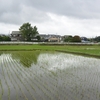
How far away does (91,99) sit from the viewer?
4.93m

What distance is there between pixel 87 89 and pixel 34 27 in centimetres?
5179

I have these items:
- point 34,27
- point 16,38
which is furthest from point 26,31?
point 16,38

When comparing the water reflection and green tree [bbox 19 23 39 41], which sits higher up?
green tree [bbox 19 23 39 41]

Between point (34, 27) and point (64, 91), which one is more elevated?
point (34, 27)

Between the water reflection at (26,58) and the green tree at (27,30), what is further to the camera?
the green tree at (27,30)

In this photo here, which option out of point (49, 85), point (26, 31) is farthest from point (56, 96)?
point (26, 31)

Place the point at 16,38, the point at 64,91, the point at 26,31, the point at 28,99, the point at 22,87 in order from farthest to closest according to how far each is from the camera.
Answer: the point at 16,38 → the point at 26,31 → the point at 22,87 → the point at 64,91 → the point at 28,99

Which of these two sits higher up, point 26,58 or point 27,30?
point 27,30

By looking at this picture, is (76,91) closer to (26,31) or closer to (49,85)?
(49,85)

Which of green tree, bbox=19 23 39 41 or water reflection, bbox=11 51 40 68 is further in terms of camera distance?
green tree, bbox=19 23 39 41

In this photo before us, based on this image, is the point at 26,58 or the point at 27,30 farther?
the point at 27,30

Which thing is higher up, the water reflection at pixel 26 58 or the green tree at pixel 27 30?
the green tree at pixel 27 30

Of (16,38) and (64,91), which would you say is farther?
(16,38)

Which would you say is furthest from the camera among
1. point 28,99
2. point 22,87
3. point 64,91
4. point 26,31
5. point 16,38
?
point 16,38
